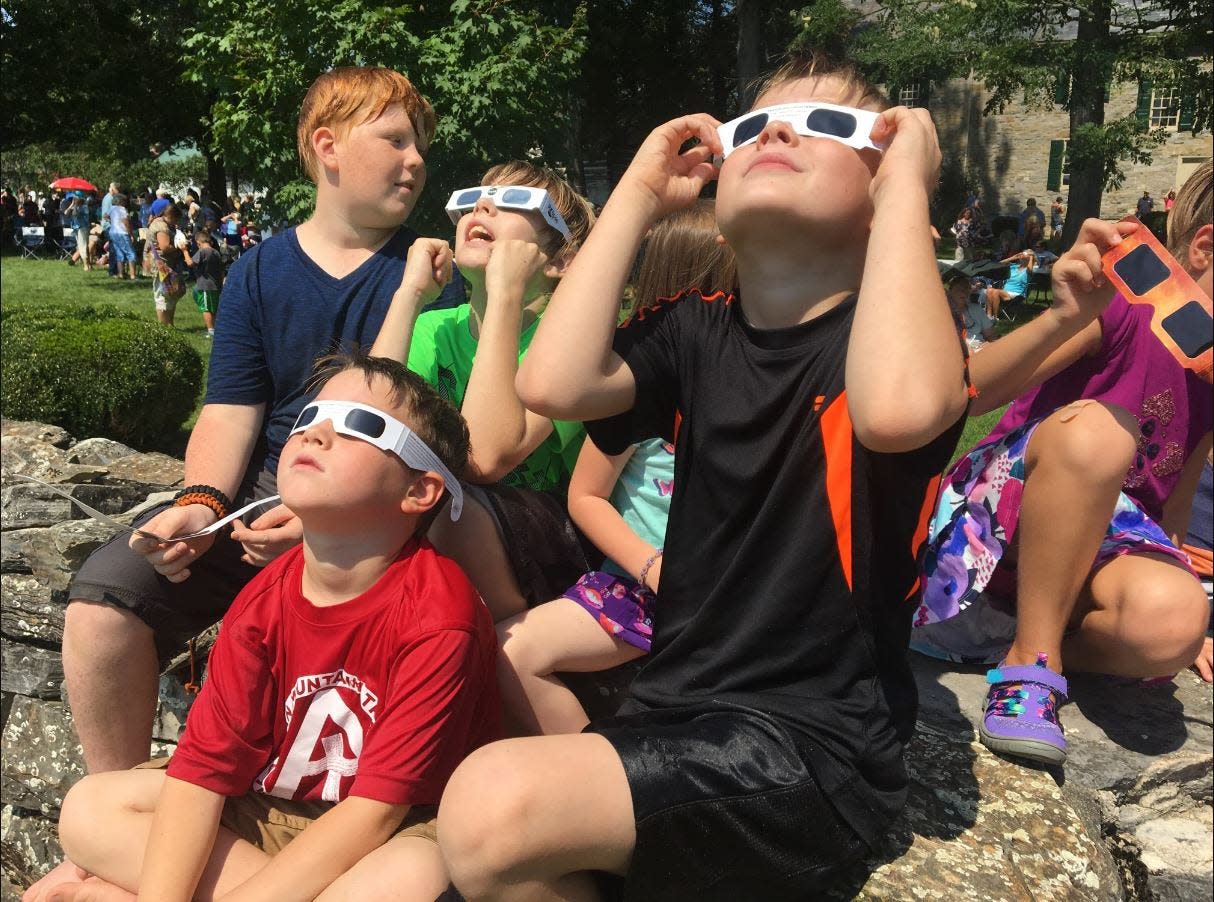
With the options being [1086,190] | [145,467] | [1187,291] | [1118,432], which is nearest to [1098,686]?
[1118,432]

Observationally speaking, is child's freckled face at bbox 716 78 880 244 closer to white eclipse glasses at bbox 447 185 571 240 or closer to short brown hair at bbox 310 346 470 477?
short brown hair at bbox 310 346 470 477

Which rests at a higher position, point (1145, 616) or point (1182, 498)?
point (1182, 498)

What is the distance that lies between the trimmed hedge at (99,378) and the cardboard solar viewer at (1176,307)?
25.1ft

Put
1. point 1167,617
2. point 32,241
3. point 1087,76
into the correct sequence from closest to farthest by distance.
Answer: point 1167,617 < point 1087,76 < point 32,241

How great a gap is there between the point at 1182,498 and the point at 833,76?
1502 mm

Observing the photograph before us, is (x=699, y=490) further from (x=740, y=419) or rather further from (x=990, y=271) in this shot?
(x=990, y=271)

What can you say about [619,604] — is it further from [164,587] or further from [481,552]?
[164,587]

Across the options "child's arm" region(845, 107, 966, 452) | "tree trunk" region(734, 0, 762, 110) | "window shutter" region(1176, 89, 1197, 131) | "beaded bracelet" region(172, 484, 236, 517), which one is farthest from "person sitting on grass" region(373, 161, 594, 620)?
"tree trunk" region(734, 0, 762, 110)

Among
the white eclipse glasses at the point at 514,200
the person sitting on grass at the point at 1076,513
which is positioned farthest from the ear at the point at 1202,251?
the white eclipse glasses at the point at 514,200

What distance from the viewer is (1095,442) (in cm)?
216

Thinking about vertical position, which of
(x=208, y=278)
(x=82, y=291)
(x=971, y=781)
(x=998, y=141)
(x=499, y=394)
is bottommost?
(x=82, y=291)

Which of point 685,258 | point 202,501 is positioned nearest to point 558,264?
point 685,258

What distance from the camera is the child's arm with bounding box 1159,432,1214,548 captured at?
2342 millimetres

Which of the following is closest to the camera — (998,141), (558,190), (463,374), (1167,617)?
(1167,617)
